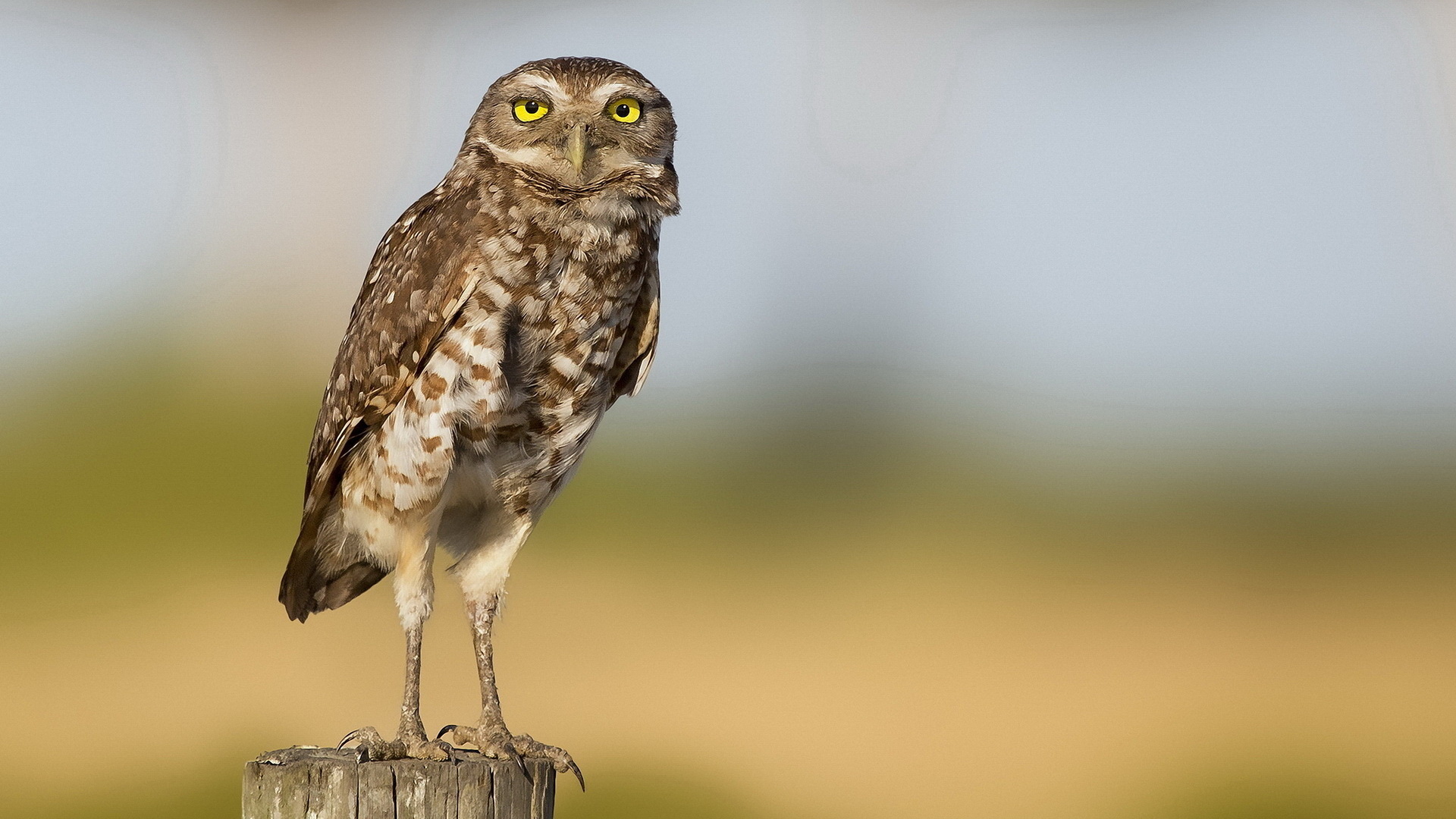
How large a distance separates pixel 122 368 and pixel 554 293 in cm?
1412

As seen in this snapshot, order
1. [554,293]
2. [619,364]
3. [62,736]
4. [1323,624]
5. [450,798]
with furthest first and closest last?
[1323,624]
[62,736]
[619,364]
[554,293]
[450,798]

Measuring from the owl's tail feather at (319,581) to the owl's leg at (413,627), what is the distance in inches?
14.7

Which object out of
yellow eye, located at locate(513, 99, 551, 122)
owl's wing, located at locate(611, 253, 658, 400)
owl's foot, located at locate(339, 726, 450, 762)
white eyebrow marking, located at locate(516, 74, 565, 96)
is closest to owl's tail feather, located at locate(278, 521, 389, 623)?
owl's foot, located at locate(339, 726, 450, 762)

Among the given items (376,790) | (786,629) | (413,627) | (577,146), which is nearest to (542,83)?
(577,146)

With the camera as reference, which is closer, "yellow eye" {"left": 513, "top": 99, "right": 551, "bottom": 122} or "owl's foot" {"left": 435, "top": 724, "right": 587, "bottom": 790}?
"owl's foot" {"left": 435, "top": 724, "right": 587, "bottom": 790}

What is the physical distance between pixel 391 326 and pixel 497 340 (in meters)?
0.38

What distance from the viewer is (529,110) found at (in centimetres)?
460

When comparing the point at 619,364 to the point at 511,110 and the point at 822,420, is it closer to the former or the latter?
the point at 511,110

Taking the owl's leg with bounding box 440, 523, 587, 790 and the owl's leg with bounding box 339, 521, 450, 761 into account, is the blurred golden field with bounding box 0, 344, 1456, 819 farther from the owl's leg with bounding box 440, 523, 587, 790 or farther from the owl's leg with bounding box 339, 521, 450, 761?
the owl's leg with bounding box 339, 521, 450, 761

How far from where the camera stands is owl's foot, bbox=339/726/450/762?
3881 mm

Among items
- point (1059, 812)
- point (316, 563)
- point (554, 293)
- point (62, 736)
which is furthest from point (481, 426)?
point (62, 736)

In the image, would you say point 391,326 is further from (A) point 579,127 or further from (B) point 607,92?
(B) point 607,92

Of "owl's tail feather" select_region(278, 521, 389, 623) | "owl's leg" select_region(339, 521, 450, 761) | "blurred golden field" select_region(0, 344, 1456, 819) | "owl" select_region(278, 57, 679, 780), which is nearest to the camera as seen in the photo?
"owl's leg" select_region(339, 521, 450, 761)

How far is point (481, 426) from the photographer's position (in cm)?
441
